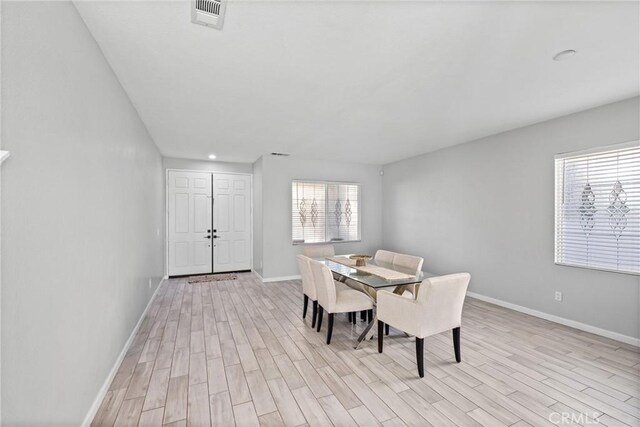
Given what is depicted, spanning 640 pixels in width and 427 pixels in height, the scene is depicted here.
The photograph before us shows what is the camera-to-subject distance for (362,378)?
7.55ft

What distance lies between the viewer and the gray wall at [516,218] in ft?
9.93

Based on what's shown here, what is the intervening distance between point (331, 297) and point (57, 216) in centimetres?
222

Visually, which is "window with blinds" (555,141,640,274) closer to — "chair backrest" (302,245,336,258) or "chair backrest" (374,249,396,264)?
"chair backrest" (374,249,396,264)

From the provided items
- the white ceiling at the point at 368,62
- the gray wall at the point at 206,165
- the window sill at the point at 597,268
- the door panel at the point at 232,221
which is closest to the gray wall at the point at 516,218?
the window sill at the point at 597,268

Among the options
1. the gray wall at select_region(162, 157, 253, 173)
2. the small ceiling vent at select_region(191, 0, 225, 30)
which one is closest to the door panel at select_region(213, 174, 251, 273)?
the gray wall at select_region(162, 157, 253, 173)

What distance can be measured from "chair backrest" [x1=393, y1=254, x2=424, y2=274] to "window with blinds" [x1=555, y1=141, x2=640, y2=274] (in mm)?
1733

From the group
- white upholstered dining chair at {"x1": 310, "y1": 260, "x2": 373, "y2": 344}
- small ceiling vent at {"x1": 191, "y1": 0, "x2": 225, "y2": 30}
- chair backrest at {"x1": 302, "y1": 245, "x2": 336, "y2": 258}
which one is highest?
small ceiling vent at {"x1": 191, "y1": 0, "x2": 225, "y2": 30}

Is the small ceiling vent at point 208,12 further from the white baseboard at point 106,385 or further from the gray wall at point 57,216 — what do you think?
the white baseboard at point 106,385

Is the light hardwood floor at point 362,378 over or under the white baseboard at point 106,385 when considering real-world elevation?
under

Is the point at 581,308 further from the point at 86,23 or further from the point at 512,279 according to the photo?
the point at 86,23

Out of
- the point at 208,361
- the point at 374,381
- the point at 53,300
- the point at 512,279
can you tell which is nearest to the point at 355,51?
the point at 53,300

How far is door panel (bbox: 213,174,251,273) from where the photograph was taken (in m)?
6.25

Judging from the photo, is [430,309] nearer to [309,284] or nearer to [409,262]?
[409,262]

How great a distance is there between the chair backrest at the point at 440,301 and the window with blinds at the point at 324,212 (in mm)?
3743
